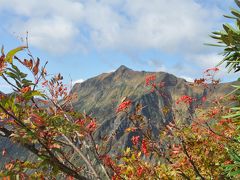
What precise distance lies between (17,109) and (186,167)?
7.84m

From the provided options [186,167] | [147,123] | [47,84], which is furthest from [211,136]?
[47,84]

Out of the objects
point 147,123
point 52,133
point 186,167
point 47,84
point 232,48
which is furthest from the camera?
point 147,123

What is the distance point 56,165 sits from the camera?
4.26 m

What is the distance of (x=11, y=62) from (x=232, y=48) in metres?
2.71

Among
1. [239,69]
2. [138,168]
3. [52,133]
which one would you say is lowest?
[52,133]

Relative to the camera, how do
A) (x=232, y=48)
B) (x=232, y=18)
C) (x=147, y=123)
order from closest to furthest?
(x=232, y=18) < (x=232, y=48) < (x=147, y=123)

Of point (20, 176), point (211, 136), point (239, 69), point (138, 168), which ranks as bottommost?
point (20, 176)

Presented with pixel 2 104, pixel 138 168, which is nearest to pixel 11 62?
pixel 2 104

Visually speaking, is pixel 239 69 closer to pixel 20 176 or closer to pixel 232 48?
pixel 232 48

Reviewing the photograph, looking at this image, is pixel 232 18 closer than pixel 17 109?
Yes

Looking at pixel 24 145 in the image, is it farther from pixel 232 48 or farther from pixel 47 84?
pixel 47 84

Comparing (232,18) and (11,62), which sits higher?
(232,18)

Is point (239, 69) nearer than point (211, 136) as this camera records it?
Yes

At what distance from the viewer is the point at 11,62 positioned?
4.13 metres
